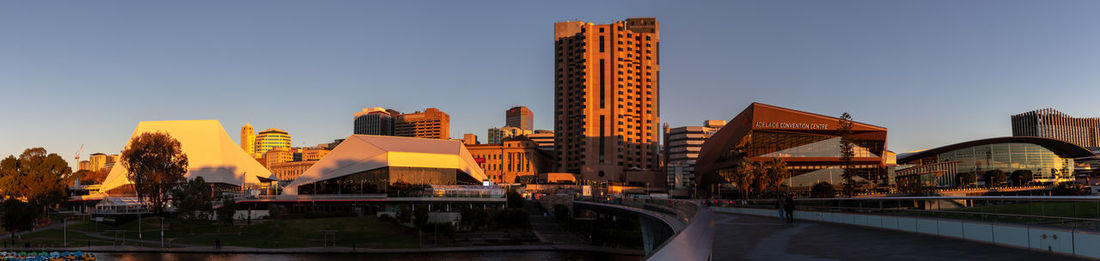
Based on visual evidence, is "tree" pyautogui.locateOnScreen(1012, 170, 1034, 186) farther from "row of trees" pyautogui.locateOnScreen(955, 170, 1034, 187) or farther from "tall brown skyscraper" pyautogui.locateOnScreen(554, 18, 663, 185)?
"tall brown skyscraper" pyautogui.locateOnScreen(554, 18, 663, 185)

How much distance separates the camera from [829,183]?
11575cm

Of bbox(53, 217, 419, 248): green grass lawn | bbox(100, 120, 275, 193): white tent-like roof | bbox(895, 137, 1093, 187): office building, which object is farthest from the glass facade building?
bbox(895, 137, 1093, 187): office building

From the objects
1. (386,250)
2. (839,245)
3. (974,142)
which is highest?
(974,142)

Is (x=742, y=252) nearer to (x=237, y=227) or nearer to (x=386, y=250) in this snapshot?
(x=386, y=250)

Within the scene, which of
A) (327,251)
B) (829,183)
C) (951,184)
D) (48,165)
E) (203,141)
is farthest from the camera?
(951,184)

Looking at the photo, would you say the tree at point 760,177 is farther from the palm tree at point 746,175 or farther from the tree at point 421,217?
the tree at point 421,217

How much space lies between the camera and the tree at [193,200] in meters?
79.6

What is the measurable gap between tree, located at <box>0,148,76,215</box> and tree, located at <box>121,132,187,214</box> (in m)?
12.4

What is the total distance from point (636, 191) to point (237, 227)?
9470cm

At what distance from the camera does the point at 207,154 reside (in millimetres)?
130000

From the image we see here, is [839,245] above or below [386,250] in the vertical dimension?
above

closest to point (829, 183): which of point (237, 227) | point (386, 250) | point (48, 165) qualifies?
point (386, 250)

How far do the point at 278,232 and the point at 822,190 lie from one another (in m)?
78.6

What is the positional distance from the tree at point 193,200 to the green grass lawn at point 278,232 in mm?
1517
